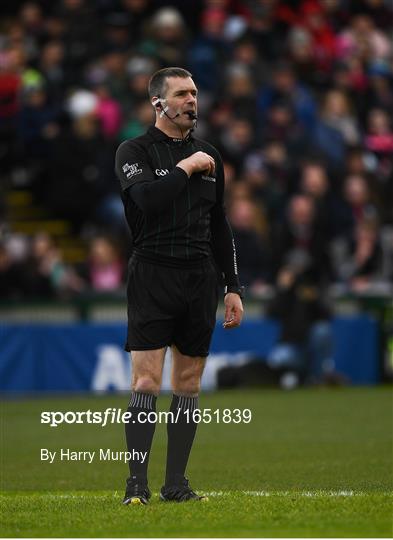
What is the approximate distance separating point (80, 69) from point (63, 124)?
63.1 inches

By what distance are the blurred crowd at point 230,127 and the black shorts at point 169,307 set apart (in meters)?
9.72

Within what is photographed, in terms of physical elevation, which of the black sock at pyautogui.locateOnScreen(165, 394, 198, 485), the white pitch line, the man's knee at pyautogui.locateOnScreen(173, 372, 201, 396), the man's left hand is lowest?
the white pitch line

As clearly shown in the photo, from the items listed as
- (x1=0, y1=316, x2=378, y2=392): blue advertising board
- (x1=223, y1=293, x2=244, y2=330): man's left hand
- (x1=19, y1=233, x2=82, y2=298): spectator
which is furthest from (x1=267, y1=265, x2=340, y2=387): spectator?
(x1=223, y1=293, x2=244, y2=330): man's left hand

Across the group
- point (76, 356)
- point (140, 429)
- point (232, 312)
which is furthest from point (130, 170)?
point (76, 356)

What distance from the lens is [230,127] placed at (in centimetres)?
1986

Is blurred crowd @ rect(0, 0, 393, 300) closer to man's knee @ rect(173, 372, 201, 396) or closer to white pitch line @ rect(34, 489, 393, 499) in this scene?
white pitch line @ rect(34, 489, 393, 499)

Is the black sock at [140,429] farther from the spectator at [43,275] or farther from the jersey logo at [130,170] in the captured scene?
the spectator at [43,275]

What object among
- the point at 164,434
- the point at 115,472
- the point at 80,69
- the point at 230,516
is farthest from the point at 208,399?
the point at 230,516

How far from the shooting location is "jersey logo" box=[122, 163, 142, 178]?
7.70m

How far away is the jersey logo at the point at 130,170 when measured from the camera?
770cm

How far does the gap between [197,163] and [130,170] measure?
360 millimetres

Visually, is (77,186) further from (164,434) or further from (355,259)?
(164,434)

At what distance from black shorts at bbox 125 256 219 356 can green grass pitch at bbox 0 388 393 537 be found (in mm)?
870

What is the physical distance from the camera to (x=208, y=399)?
50.9 ft
